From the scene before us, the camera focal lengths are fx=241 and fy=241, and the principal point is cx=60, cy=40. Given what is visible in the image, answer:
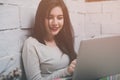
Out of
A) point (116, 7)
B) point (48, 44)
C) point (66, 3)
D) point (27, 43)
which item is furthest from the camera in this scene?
point (116, 7)

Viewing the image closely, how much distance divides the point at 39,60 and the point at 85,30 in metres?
0.65

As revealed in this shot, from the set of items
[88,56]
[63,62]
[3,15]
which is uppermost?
[3,15]

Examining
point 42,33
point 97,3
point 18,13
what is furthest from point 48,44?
point 97,3

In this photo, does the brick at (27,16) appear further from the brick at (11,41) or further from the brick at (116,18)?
the brick at (116,18)

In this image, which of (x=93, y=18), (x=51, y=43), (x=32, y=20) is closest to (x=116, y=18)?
(x=93, y=18)

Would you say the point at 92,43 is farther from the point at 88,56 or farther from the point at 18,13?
the point at 18,13

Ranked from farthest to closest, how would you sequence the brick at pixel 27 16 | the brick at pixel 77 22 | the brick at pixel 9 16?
the brick at pixel 77 22, the brick at pixel 27 16, the brick at pixel 9 16

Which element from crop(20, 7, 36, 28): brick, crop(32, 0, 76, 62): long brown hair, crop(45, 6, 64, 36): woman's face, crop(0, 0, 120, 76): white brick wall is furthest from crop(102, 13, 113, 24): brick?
crop(20, 7, 36, 28): brick

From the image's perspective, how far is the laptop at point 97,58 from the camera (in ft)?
3.64

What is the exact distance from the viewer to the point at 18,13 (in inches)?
52.9

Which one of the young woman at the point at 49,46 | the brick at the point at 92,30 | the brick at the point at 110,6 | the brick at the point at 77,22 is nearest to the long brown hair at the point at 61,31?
the young woman at the point at 49,46

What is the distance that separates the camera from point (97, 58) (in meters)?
1.16

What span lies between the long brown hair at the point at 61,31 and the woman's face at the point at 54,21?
0.10 feet

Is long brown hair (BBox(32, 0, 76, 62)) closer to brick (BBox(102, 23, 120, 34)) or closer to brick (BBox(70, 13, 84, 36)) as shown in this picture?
brick (BBox(70, 13, 84, 36))
